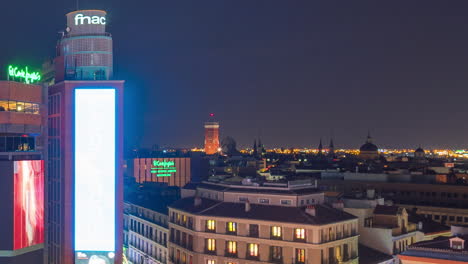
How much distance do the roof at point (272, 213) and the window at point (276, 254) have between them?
3601 millimetres

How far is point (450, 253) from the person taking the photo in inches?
2451

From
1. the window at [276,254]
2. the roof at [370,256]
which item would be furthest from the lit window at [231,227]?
the roof at [370,256]

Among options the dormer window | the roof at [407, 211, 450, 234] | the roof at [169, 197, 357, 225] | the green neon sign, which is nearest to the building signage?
the green neon sign

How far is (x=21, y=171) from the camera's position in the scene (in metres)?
79.0

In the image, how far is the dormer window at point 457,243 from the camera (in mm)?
63844

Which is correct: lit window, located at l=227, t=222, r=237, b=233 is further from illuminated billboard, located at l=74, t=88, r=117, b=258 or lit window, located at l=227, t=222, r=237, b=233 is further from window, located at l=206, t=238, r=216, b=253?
illuminated billboard, located at l=74, t=88, r=117, b=258

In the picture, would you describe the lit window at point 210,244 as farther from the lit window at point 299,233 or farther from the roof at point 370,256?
the roof at point 370,256

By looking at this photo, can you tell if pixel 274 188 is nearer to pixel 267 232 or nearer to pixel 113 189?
pixel 267 232

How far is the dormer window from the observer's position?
209 ft

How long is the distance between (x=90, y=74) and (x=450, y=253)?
162ft

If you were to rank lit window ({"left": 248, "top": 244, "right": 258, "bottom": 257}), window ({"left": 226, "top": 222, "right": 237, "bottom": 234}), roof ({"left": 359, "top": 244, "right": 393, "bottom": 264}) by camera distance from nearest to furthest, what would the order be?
lit window ({"left": 248, "top": 244, "right": 258, "bottom": 257})
window ({"left": 226, "top": 222, "right": 237, "bottom": 234})
roof ({"left": 359, "top": 244, "right": 393, "bottom": 264})

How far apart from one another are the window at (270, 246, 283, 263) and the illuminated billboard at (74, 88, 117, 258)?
2033 cm

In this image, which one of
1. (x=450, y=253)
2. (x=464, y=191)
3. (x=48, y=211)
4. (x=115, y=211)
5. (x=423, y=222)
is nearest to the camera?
(x=450, y=253)

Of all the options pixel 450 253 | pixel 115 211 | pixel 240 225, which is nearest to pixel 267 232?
pixel 240 225
